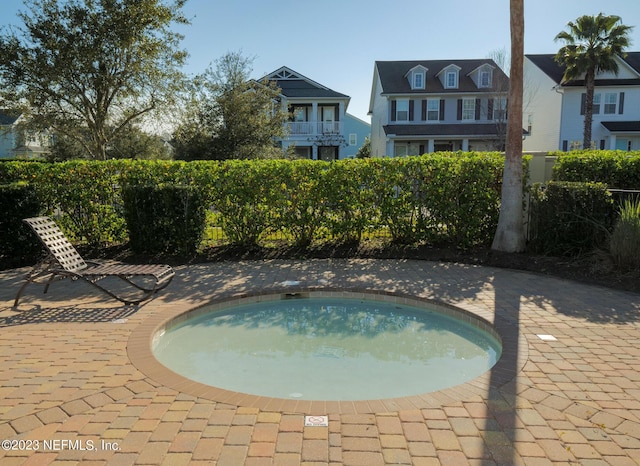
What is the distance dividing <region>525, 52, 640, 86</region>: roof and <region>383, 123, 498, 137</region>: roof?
5.01 meters

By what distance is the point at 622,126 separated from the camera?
29.0 metres

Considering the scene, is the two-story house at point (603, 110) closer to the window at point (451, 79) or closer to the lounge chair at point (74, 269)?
the window at point (451, 79)

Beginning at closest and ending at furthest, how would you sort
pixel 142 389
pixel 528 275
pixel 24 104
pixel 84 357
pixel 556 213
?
1. pixel 142 389
2. pixel 84 357
3. pixel 528 275
4. pixel 556 213
5. pixel 24 104

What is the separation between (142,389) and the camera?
147 inches

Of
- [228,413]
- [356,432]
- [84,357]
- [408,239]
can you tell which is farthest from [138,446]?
[408,239]

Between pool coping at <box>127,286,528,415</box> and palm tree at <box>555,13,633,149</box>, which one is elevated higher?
palm tree at <box>555,13,633,149</box>

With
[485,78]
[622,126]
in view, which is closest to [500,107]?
[485,78]

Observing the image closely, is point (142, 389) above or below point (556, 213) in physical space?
below

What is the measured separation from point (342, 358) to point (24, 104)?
53.9ft

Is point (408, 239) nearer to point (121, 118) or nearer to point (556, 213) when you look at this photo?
point (556, 213)

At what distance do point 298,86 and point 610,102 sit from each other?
21.2m

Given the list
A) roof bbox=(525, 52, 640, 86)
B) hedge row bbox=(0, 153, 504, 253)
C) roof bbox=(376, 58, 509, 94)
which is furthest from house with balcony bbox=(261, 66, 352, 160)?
hedge row bbox=(0, 153, 504, 253)

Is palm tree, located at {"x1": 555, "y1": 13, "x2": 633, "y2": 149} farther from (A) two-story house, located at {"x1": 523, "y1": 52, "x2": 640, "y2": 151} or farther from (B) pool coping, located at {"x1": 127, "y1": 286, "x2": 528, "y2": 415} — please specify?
(B) pool coping, located at {"x1": 127, "y1": 286, "x2": 528, "y2": 415}

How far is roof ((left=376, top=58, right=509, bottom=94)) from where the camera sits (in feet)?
103
